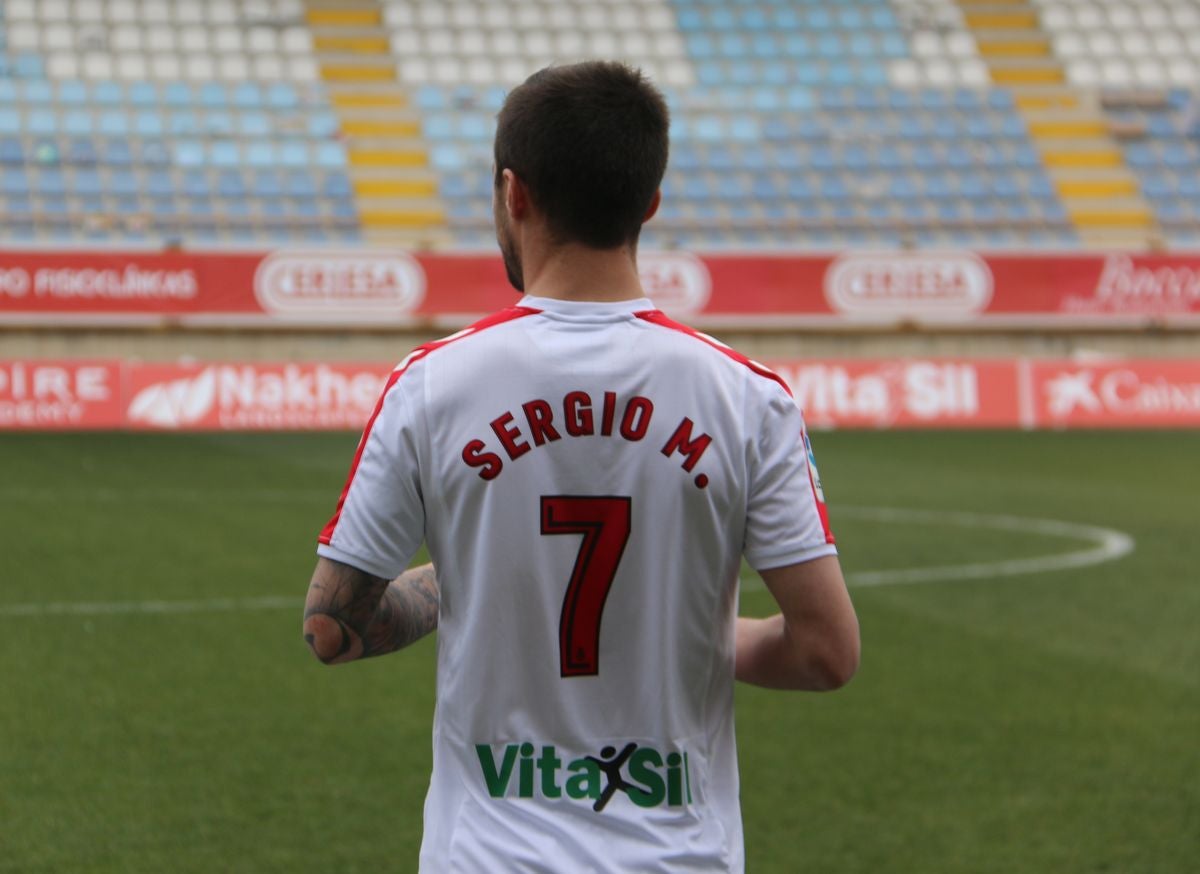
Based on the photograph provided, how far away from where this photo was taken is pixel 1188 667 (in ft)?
24.0

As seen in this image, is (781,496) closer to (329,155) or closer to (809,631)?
(809,631)

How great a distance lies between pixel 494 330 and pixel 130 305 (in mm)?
20295

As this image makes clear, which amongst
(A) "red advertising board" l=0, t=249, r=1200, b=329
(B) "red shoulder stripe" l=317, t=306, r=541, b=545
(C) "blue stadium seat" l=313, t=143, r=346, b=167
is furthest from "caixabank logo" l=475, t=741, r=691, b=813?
(C) "blue stadium seat" l=313, t=143, r=346, b=167

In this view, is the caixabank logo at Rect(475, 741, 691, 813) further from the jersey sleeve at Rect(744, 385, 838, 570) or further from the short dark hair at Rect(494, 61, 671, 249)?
the short dark hair at Rect(494, 61, 671, 249)

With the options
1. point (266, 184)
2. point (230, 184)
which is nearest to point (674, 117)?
point (266, 184)

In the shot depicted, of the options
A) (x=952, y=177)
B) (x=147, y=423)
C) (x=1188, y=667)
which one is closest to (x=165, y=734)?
(x=1188, y=667)

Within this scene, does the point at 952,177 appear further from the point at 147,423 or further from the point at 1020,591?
the point at 1020,591

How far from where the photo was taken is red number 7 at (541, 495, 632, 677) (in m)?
1.90

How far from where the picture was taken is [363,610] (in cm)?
199

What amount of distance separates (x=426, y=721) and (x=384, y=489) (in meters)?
4.42

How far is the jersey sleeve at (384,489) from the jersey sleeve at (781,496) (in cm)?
42

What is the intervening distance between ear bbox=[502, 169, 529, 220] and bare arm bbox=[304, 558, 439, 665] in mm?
489

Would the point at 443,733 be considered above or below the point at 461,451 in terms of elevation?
below

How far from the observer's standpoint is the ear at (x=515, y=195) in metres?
1.91
